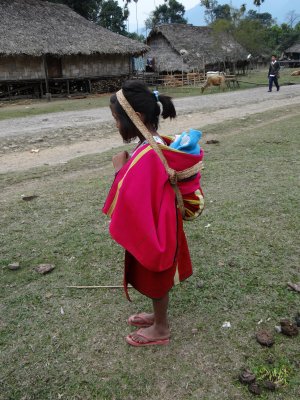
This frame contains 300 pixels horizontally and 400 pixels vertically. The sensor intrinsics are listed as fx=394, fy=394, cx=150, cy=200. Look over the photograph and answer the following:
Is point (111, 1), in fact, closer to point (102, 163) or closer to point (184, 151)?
point (102, 163)

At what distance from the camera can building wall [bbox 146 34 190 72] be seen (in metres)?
32.0

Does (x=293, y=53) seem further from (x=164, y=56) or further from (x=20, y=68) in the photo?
(x=20, y=68)

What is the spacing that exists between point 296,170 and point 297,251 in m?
2.61

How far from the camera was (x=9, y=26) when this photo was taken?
68.1 ft

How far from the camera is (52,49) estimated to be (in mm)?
21078

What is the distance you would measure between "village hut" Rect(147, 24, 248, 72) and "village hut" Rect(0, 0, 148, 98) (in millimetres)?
6831

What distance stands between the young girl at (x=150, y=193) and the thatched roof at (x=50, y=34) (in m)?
19.4

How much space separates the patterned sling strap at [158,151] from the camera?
1.99 metres

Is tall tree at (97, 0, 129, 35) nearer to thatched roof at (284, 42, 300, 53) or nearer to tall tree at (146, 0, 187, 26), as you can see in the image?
tall tree at (146, 0, 187, 26)

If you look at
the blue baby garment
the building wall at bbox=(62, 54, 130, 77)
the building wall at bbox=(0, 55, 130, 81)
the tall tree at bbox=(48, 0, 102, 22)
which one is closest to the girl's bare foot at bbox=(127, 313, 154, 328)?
the blue baby garment

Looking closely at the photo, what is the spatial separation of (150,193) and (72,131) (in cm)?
895

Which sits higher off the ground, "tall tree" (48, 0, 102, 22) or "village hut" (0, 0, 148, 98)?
"tall tree" (48, 0, 102, 22)

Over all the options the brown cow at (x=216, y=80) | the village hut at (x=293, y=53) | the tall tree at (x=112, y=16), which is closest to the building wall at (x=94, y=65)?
the brown cow at (x=216, y=80)

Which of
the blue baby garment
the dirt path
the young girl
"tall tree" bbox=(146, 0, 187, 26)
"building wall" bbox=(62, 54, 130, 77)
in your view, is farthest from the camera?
"tall tree" bbox=(146, 0, 187, 26)
